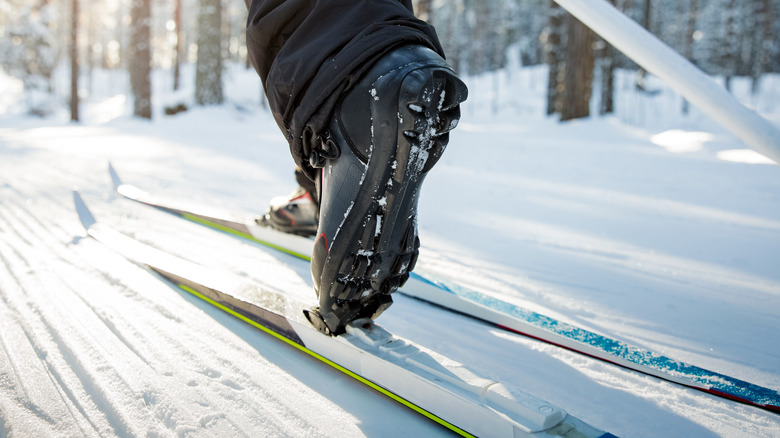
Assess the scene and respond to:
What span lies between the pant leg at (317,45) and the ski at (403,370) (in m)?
0.34

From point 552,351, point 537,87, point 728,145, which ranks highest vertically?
point 537,87

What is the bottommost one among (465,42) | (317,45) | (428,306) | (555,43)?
(428,306)

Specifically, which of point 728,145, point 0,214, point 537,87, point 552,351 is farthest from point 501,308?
point 537,87

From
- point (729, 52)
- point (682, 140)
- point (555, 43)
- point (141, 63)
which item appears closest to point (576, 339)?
point (682, 140)

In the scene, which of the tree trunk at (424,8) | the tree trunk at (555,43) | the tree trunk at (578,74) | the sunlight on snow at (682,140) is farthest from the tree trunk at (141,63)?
the sunlight on snow at (682,140)

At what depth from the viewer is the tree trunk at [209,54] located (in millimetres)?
8055

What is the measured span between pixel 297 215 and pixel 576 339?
3.39 feet

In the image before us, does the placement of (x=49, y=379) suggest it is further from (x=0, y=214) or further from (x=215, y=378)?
(x=0, y=214)

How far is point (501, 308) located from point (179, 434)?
A: 0.76 metres

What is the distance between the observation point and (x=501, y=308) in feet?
4.04

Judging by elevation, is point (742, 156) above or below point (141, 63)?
below

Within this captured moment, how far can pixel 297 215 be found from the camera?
177 cm

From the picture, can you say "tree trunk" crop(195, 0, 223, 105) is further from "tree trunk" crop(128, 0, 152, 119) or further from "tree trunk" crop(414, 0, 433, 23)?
"tree trunk" crop(414, 0, 433, 23)

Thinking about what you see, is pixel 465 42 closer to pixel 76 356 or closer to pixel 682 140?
pixel 682 140
